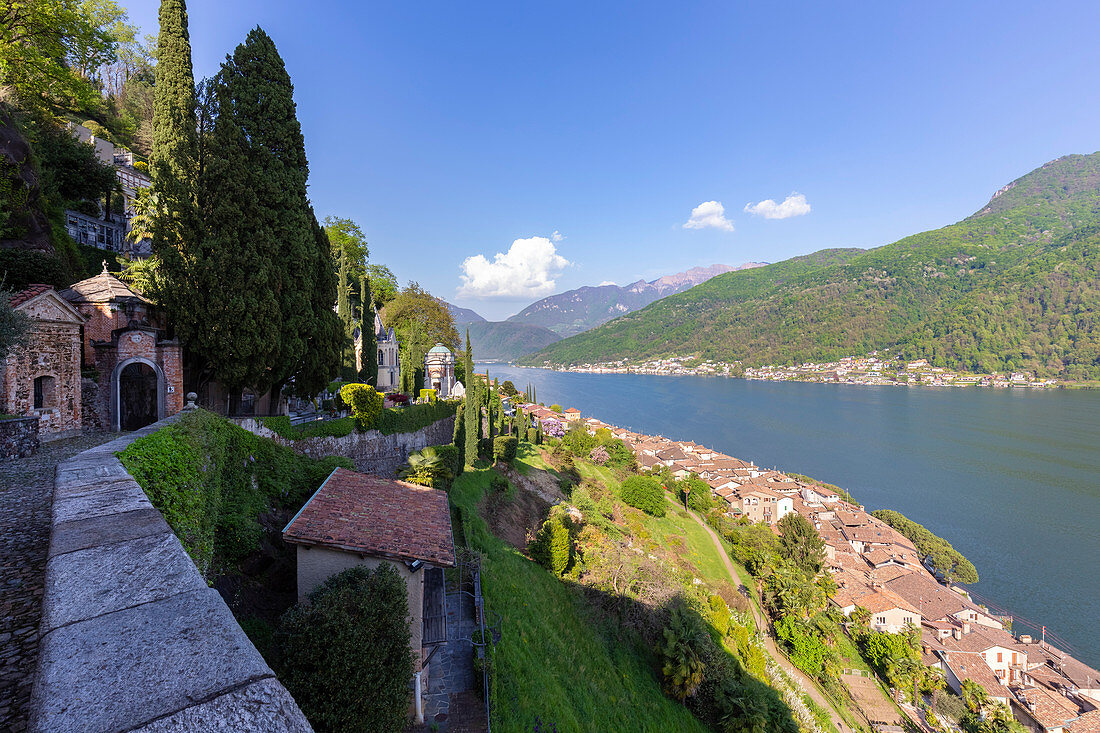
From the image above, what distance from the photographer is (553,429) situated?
2050 inches

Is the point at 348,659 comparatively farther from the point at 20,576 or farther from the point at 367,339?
the point at 367,339

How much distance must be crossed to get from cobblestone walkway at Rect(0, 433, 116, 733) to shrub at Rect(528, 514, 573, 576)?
45.2ft

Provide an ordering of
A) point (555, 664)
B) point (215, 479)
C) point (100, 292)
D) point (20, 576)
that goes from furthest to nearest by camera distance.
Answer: point (555, 664)
point (100, 292)
point (215, 479)
point (20, 576)

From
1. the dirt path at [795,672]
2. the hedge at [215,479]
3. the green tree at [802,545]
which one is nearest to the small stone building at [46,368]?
the hedge at [215,479]

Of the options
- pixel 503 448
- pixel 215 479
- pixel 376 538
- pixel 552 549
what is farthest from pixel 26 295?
pixel 503 448

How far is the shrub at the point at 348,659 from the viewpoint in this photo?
5.25 m

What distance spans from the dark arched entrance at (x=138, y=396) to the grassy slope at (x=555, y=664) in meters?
8.70

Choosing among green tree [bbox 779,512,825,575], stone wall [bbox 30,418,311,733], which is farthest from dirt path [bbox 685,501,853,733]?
stone wall [bbox 30,418,311,733]

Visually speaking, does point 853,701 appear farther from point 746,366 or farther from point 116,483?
point 746,366

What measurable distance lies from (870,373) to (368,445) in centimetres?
16902

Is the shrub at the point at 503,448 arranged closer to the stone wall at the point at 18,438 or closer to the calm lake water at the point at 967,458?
the stone wall at the point at 18,438

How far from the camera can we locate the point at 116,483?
360cm

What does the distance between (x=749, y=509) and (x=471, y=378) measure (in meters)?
33.2

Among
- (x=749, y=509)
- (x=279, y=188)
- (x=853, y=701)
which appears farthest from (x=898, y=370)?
(x=279, y=188)
